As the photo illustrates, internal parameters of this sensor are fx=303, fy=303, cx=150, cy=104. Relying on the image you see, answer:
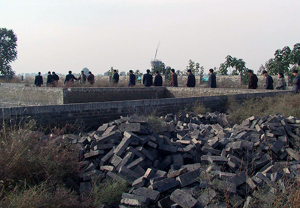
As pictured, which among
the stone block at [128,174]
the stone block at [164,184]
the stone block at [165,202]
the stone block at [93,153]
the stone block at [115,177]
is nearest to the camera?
the stone block at [165,202]

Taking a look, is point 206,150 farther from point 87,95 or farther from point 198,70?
point 198,70

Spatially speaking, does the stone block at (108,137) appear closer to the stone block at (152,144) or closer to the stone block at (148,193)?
the stone block at (152,144)

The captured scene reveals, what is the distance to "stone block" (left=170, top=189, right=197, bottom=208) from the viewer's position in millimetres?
4141

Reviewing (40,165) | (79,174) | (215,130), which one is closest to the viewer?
(40,165)

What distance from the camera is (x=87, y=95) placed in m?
13.5

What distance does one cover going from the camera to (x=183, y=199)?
4.23 metres

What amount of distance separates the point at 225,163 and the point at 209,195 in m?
1.32

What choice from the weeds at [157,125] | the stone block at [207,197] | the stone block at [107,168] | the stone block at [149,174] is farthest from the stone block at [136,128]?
the stone block at [207,197]

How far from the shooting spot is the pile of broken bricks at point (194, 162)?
14.4ft

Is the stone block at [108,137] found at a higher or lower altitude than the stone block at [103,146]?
higher

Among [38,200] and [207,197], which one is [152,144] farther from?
[38,200]

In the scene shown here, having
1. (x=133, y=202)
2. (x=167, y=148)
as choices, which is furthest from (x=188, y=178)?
(x=167, y=148)

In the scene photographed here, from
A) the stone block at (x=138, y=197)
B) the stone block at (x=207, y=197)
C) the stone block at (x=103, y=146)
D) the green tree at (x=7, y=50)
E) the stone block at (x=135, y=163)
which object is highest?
the green tree at (x=7, y=50)

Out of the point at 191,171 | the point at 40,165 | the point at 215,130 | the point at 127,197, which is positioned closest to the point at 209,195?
the point at 191,171
